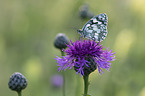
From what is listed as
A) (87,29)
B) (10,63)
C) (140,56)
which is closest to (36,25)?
(10,63)

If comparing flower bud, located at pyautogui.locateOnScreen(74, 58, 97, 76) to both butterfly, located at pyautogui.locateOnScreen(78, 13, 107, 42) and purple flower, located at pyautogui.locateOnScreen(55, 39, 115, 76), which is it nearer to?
purple flower, located at pyautogui.locateOnScreen(55, 39, 115, 76)

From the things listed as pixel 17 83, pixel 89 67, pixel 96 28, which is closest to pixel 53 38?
pixel 96 28

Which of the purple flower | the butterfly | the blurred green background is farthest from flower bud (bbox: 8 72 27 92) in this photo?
the blurred green background

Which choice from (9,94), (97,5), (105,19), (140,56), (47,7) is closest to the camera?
(105,19)

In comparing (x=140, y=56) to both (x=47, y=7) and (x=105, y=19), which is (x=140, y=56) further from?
(x=47, y=7)

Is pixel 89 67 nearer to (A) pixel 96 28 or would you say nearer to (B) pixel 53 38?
(A) pixel 96 28

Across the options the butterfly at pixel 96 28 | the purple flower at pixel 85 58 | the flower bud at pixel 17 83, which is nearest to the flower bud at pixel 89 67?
the purple flower at pixel 85 58

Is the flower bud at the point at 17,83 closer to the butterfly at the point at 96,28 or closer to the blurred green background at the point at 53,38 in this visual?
the butterfly at the point at 96,28
